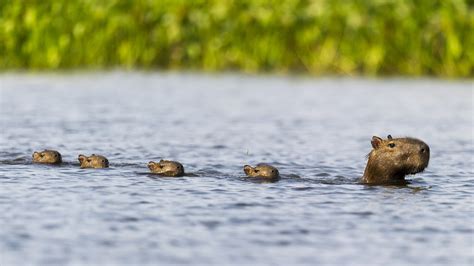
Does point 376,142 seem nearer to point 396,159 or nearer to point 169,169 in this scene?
point 396,159

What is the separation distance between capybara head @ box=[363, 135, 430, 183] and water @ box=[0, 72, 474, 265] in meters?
0.32

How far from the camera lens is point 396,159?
651 inches

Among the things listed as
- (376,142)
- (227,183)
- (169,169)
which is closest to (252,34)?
(376,142)

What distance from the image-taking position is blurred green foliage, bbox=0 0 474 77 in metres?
36.2

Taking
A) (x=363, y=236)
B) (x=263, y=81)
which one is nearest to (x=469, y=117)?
(x=263, y=81)

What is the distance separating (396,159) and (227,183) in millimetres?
2341

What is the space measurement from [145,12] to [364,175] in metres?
22.2

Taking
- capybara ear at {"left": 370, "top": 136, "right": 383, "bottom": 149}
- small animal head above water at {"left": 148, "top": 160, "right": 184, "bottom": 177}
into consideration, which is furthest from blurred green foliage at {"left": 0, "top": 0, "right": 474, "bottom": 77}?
small animal head above water at {"left": 148, "top": 160, "right": 184, "bottom": 177}

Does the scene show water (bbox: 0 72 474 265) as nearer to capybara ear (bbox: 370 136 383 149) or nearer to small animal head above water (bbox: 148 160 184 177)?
small animal head above water (bbox: 148 160 184 177)

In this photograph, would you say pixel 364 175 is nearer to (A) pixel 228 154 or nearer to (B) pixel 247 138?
(A) pixel 228 154

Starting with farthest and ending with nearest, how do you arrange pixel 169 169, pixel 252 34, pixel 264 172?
pixel 252 34, pixel 169 169, pixel 264 172

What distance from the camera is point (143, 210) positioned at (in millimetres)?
13586

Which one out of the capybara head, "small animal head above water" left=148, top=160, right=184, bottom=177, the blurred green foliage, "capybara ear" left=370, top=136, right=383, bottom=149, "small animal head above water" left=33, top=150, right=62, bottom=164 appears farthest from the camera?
the blurred green foliage

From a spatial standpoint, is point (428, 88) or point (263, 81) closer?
point (428, 88)
